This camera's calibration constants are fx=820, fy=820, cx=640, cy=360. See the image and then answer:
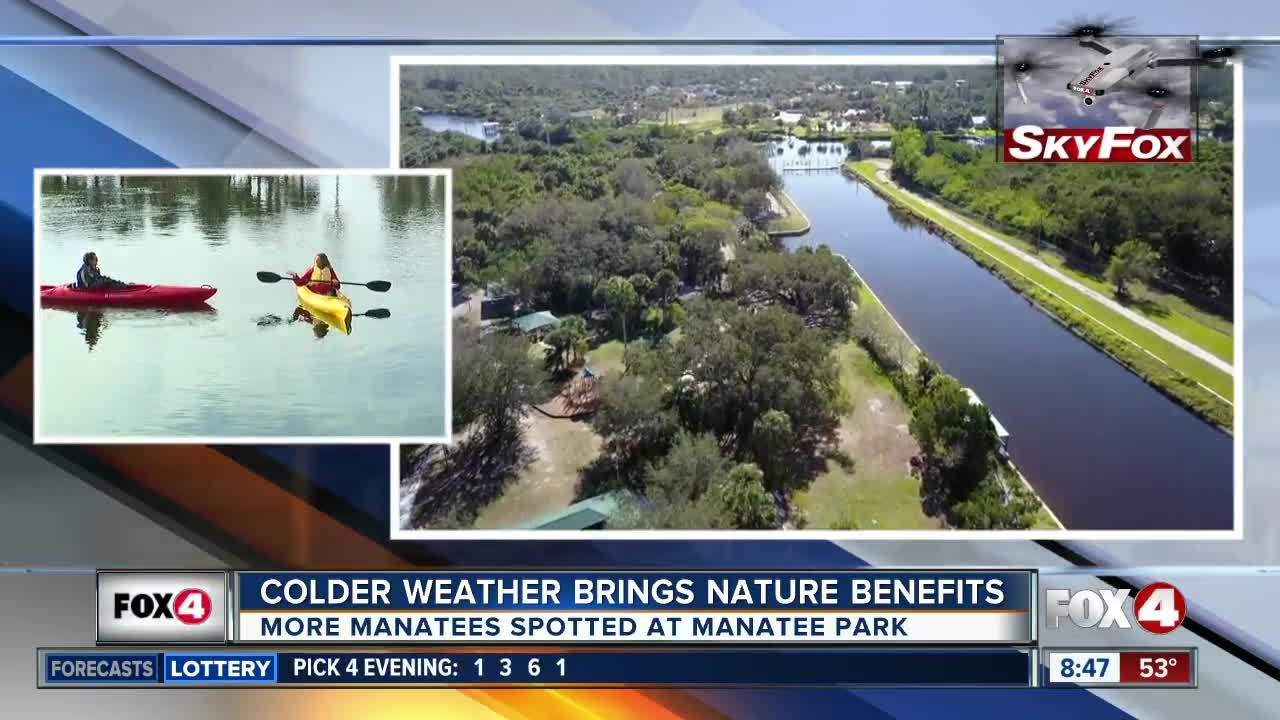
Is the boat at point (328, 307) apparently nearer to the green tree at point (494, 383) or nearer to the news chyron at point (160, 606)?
the green tree at point (494, 383)

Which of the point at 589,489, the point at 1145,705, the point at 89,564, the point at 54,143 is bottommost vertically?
the point at 1145,705

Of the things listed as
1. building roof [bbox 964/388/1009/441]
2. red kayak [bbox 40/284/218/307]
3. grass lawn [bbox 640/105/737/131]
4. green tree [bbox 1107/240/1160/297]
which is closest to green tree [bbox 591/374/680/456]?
grass lawn [bbox 640/105/737/131]

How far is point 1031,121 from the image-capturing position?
2.37 meters

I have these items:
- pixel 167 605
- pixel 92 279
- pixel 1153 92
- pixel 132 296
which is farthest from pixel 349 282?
pixel 1153 92

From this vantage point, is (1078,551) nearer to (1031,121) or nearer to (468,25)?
(1031,121)

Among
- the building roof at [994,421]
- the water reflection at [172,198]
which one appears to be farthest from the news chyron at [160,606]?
the building roof at [994,421]

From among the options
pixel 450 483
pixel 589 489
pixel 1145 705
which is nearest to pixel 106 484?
pixel 450 483

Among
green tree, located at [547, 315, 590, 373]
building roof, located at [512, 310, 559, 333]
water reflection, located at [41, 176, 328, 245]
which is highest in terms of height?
water reflection, located at [41, 176, 328, 245]

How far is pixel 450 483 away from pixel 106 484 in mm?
993

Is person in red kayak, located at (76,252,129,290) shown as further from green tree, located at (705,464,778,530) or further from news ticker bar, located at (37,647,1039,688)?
green tree, located at (705,464,778,530)

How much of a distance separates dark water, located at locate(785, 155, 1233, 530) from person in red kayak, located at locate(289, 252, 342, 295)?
135cm

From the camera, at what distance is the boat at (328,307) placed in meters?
2.37

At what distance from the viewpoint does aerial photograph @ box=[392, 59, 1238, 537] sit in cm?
234

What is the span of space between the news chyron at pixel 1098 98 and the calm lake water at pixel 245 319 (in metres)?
1.67
